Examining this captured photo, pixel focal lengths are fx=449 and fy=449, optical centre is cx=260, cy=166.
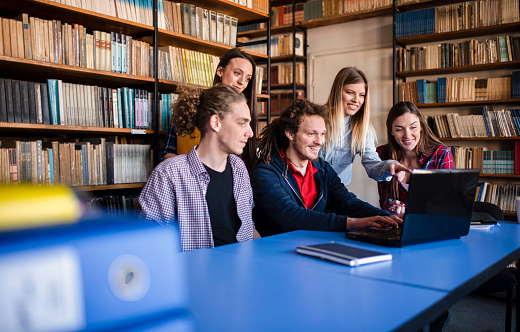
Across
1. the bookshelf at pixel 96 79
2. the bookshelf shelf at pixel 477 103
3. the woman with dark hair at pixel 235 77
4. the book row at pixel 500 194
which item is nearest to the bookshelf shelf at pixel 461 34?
the bookshelf shelf at pixel 477 103

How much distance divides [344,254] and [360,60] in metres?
4.11

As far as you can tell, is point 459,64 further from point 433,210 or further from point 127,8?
point 433,210

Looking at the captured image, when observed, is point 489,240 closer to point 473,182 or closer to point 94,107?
point 473,182

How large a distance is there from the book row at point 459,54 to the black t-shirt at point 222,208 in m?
3.25

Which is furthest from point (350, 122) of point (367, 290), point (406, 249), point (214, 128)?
point (367, 290)

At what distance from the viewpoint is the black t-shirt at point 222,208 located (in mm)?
1691

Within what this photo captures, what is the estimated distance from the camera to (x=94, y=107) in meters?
2.84

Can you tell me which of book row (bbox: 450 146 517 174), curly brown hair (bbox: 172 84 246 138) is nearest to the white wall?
book row (bbox: 450 146 517 174)

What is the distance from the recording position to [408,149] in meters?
2.41

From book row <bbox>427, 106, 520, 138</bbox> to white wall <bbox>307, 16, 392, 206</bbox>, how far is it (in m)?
0.61

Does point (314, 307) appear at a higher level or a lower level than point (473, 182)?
lower

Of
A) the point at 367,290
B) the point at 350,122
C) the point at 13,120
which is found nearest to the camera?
the point at 367,290

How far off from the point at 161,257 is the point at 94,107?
2531mm

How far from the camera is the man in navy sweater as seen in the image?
1.81 m
